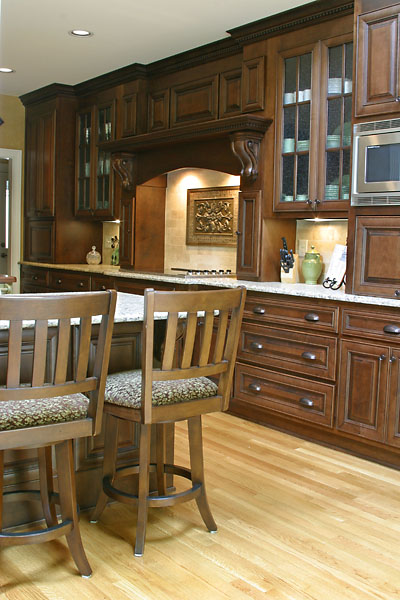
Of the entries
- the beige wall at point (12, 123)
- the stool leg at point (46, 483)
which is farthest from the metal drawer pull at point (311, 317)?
the beige wall at point (12, 123)

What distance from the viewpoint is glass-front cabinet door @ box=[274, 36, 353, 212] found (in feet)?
13.5

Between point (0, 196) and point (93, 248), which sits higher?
point (0, 196)

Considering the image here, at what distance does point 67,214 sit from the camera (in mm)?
6988

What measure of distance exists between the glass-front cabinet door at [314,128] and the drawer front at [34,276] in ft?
10.4

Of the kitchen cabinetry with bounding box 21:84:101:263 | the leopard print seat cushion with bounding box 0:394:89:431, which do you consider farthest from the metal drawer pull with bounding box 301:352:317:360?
the kitchen cabinetry with bounding box 21:84:101:263

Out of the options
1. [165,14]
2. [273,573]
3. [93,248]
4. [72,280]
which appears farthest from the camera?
[93,248]

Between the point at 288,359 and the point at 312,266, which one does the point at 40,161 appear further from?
the point at 288,359

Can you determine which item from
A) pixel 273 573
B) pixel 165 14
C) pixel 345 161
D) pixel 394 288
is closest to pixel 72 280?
pixel 165 14

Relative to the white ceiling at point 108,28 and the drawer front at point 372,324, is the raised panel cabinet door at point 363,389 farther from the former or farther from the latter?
the white ceiling at point 108,28

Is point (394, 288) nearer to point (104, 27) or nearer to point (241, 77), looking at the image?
point (241, 77)

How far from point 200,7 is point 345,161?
141 cm

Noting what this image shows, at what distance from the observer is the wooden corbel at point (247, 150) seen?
4582mm

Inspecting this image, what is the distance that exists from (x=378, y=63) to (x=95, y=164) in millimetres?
3567

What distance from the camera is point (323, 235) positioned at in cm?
469
